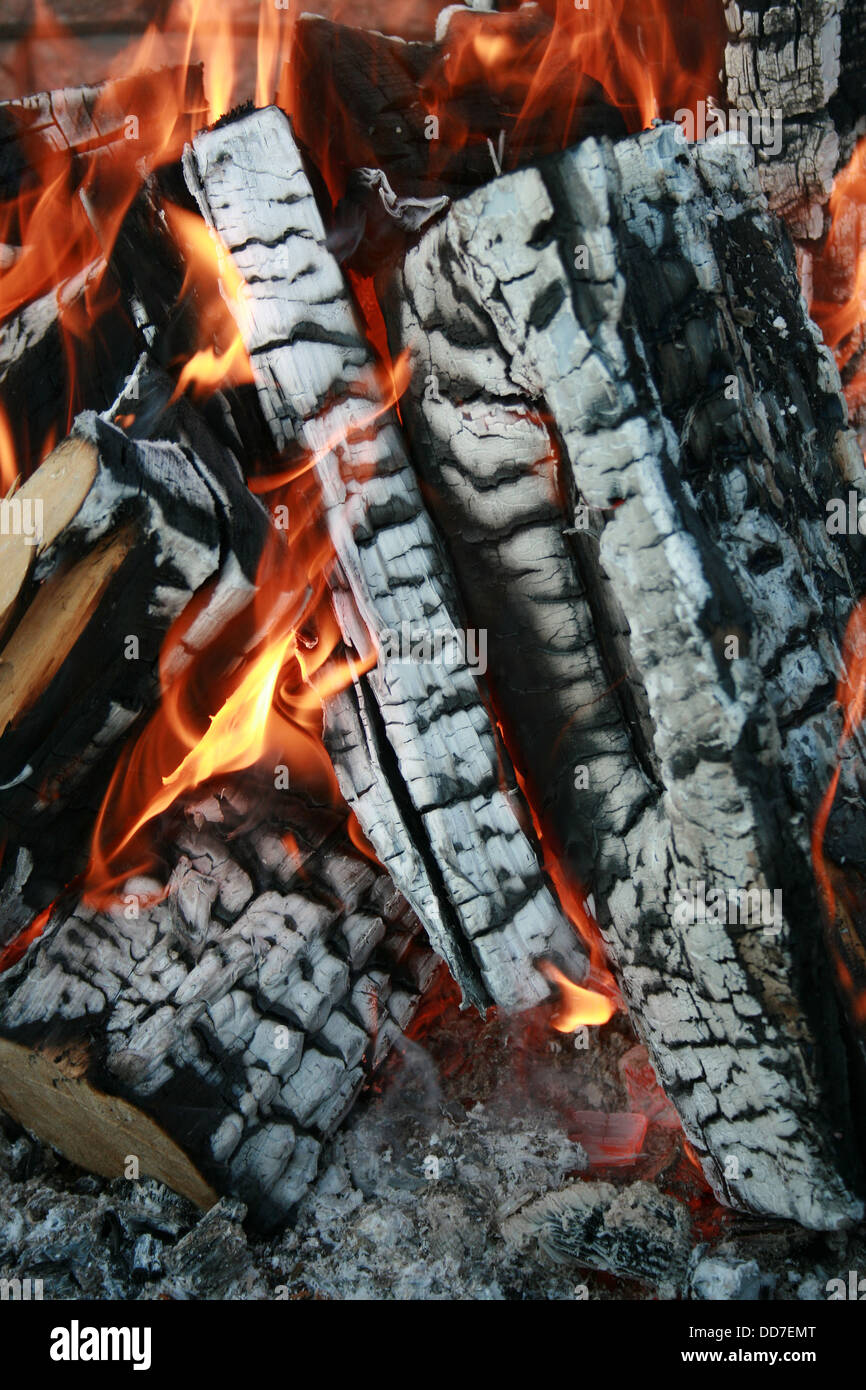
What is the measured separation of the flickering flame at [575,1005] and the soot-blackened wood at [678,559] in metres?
0.13

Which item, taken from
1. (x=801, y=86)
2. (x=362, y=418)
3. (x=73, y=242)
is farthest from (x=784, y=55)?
(x=73, y=242)

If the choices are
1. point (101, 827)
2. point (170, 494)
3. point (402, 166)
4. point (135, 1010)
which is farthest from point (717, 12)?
point (135, 1010)

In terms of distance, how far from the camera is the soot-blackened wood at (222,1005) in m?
2.12

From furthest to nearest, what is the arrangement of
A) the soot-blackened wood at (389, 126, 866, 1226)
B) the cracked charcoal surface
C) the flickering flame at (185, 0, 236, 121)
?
1. the flickering flame at (185, 0, 236, 121)
2. the cracked charcoal surface
3. the soot-blackened wood at (389, 126, 866, 1226)

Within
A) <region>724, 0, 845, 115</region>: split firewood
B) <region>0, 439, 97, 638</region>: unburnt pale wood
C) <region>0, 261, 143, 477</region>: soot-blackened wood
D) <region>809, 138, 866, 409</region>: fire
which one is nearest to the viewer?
<region>0, 439, 97, 638</region>: unburnt pale wood

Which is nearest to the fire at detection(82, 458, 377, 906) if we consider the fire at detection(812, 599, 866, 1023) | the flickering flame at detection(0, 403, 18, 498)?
the flickering flame at detection(0, 403, 18, 498)

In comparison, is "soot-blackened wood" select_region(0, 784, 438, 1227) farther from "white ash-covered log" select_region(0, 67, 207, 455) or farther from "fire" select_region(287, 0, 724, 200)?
"fire" select_region(287, 0, 724, 200)

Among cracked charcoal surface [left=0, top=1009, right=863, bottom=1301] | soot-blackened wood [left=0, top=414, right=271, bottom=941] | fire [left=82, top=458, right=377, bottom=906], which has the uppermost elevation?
soot-blackened wood [left=0, top=414, right=271, bottom=941]

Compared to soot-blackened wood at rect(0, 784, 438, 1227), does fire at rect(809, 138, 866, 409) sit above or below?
above

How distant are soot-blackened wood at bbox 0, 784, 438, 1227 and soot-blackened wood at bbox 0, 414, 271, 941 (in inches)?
16.0

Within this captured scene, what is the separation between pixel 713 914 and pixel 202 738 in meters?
1.22

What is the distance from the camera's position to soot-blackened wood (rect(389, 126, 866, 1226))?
1706 millimetres

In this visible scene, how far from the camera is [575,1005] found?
221 centimetres

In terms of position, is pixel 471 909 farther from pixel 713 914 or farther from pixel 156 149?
pixel 156 149
